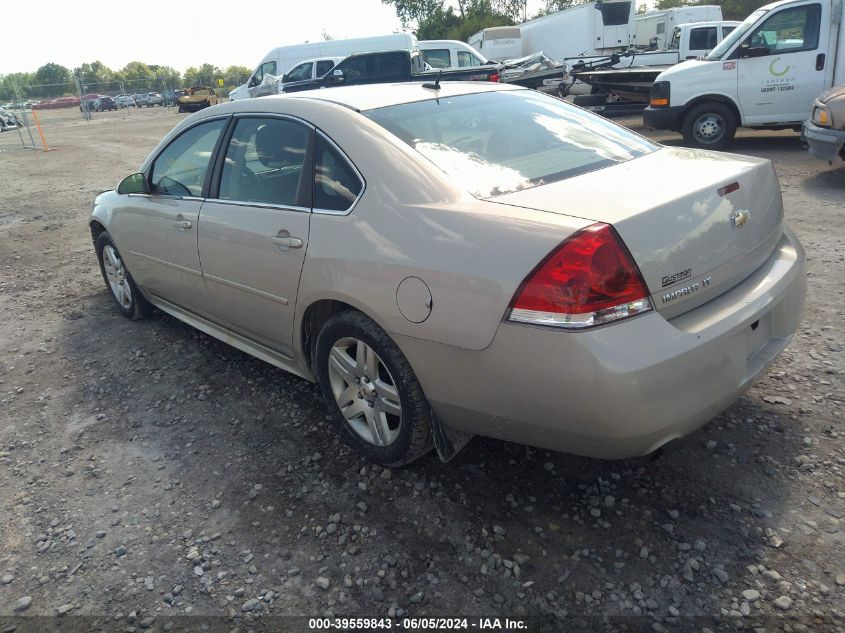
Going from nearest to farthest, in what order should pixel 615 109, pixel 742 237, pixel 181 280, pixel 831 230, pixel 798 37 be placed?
pixel 742 237
pixel 181 280
pixel 831 230
pixel 798 37
pixel 615 109

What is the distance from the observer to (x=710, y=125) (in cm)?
1046

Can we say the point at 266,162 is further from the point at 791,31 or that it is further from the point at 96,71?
the point at 96,71

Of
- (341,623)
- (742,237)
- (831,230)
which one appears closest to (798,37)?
(831,230)

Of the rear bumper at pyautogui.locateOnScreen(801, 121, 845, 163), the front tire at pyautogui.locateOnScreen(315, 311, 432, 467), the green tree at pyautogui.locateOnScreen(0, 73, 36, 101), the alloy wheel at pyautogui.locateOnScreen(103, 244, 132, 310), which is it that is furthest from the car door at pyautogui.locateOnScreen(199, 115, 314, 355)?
the green tree at pyautogui.locateOnScreen(0, 73, 36, 101)

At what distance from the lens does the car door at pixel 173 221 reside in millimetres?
3859

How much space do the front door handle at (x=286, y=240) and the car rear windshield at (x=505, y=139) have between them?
67 centimetres

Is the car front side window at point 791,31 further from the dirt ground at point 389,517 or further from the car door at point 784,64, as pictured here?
the dirt ground at point 389,517

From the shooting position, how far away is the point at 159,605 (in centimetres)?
237

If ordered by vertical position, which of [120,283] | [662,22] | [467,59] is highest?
[662,22]

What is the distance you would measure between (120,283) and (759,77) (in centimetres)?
943

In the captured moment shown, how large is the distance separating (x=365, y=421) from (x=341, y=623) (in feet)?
3.31

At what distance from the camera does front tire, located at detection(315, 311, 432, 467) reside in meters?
2.69

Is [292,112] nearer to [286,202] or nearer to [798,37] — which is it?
[286,202]

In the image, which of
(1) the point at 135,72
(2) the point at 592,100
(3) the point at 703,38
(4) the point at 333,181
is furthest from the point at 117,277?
(1) the point at 135,72
